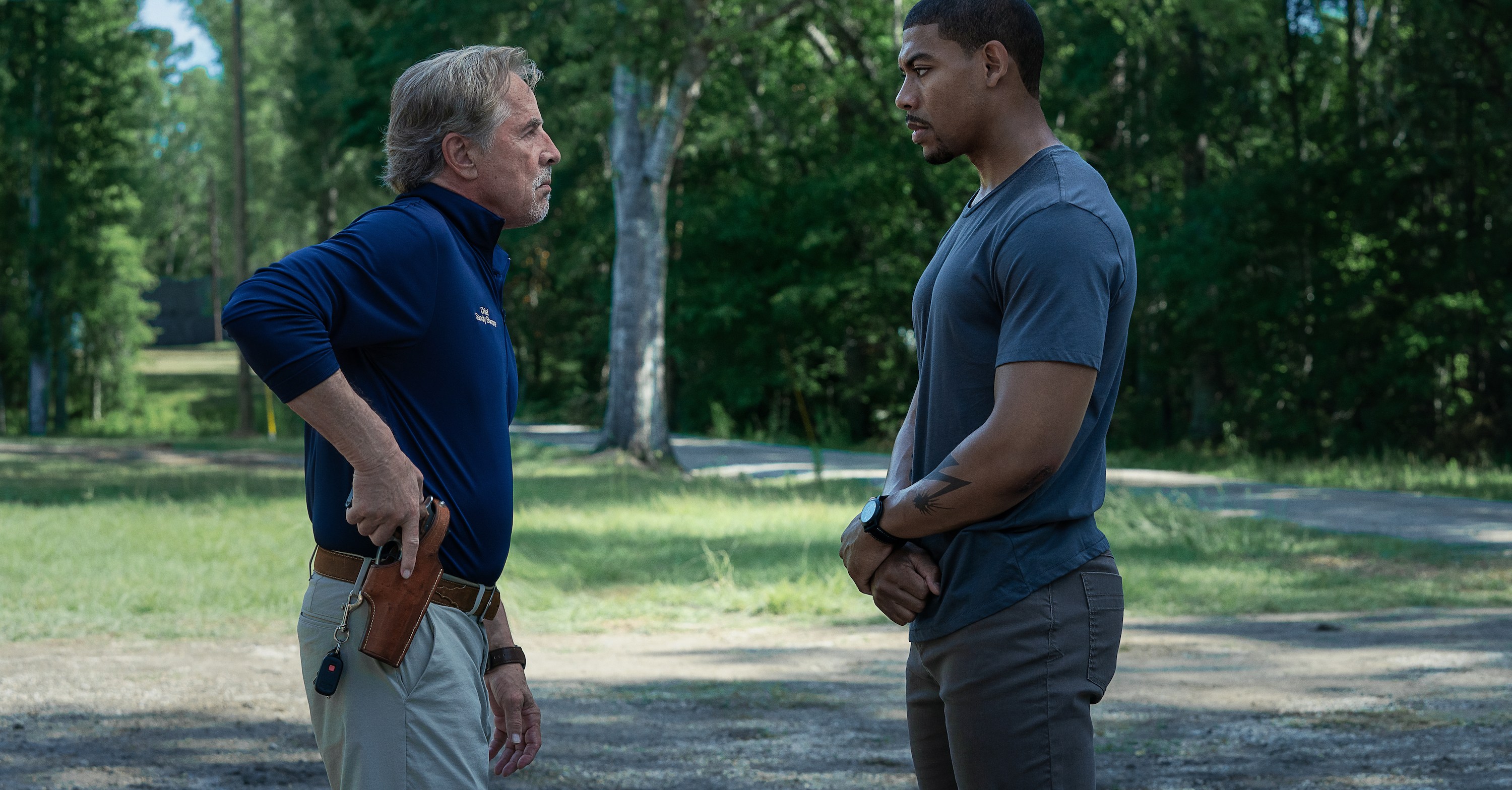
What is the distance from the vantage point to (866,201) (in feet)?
91.9

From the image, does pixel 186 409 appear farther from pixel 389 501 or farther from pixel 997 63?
pixel 997 63

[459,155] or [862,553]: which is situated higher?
[459,155]

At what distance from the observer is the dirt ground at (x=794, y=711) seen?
507 centimetres

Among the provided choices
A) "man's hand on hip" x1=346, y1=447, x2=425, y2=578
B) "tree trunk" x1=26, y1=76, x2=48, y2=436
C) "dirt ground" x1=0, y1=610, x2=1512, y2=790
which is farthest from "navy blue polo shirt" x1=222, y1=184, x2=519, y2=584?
"tree trunk" x1=26, y1=76, x2=48, y2=436

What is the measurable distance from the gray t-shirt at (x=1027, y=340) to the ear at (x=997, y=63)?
0.15 metres

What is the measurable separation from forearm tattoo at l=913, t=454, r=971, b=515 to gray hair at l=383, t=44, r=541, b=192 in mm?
1018

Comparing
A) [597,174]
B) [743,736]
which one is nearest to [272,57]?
[597,174]

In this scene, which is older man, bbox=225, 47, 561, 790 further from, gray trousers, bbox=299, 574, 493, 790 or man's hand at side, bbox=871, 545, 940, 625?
man's hand at side, bbox=871, 545, 940, 625

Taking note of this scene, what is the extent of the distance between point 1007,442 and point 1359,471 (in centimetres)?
1693

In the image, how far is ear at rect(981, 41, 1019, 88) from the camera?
2359 millimetres

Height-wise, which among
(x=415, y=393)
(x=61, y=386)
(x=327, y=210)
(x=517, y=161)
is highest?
(x=327, y=210)

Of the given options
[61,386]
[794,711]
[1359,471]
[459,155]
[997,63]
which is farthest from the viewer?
[61,386]

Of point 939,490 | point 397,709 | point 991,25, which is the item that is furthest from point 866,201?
point 397,709

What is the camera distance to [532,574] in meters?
9.80
